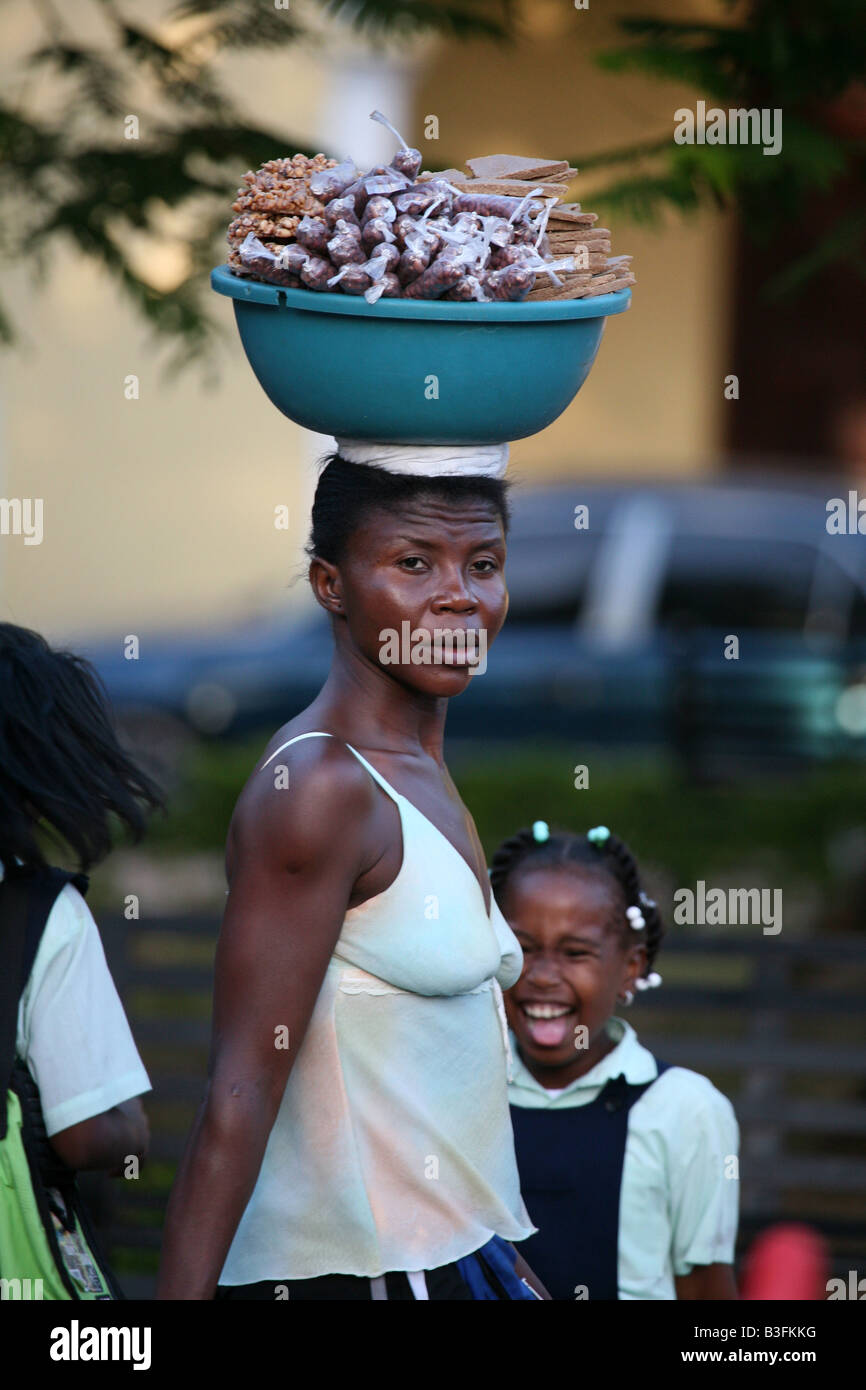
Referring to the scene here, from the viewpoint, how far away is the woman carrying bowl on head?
7.49 feet

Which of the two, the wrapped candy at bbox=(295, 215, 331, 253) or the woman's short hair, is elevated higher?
the wrapped candy at bbox=(295, 215, 331, 253)

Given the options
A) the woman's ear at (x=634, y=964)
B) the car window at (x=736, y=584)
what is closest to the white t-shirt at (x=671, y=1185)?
the woman's ear at (x=634, y=964)

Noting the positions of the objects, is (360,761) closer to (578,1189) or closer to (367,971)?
(367,971)

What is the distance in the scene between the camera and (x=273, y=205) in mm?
2420

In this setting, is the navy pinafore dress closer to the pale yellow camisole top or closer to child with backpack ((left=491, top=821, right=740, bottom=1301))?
child with backpack ((left=491, top=821, right=740, bottom=1301))

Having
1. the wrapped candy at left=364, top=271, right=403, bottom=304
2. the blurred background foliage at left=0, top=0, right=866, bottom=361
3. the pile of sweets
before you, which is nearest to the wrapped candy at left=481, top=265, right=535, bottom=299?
the pile of sweets

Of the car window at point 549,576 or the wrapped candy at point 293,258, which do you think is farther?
the car window at point 549,576

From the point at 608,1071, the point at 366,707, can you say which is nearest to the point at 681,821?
the point at 608,1071

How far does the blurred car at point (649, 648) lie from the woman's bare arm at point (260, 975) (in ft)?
20.8

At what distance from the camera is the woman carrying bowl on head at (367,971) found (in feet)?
7.49

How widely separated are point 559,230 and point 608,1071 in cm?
139

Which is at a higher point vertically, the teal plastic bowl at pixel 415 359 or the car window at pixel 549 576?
the car window at pixel 549 576

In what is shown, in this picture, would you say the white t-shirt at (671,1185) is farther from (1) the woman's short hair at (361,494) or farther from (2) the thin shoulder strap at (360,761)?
(1) the woman's short hair at (361,494)
